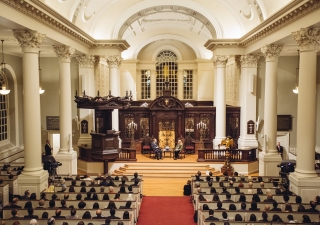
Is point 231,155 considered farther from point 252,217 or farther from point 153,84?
point 153,84

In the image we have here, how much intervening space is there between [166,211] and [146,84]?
2117 cm

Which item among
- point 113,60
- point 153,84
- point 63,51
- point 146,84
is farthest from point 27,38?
point 146,84

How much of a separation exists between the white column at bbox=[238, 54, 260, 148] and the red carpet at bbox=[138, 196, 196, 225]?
845cm

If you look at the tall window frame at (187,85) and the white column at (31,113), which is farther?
the tall window frame at (187,85)

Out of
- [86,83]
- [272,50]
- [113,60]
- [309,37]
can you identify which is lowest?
[86,83]

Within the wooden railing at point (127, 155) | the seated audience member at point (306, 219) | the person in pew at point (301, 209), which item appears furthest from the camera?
the wooden railing at point (127, 155)

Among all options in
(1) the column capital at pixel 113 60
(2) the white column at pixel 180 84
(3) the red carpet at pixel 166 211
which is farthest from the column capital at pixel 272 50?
(2) the white column at pixel 180 84

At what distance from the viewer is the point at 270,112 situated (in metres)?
17.0

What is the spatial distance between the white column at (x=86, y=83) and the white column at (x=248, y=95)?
33.2 feet

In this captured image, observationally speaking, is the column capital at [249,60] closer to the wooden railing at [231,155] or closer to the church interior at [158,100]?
the church interior at [158,100]

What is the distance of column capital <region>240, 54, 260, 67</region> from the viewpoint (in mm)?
21425

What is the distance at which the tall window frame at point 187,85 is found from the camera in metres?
33.1

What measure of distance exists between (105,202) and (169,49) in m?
24.1

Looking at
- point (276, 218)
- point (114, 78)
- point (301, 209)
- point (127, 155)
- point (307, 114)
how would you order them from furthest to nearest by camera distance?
point (114, 78)
point (127, 155)
point (307, 114)
point (301, 209)
point (276, 218)
